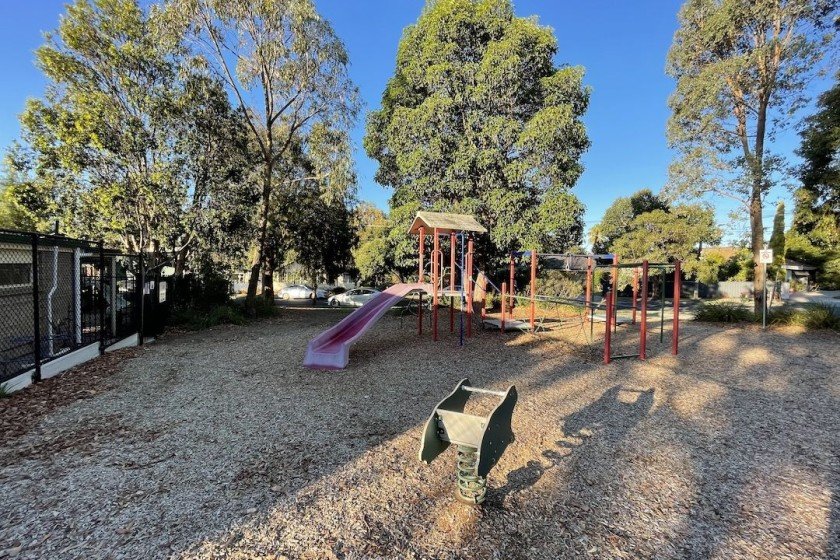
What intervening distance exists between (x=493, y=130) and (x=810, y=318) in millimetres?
9659

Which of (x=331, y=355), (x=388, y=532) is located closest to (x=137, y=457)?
(x=388, y=532)

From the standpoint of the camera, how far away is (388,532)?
2.31 meters

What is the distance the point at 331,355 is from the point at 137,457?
3.27m

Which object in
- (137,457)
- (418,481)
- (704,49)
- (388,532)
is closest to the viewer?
(388,532)

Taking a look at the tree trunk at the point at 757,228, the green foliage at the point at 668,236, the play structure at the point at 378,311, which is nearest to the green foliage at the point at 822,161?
the tree trunk at the point at 757,228

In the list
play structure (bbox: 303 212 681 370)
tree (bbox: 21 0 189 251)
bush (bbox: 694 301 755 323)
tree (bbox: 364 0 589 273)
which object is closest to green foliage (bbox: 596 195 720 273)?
bush (bbox: 694 301 755 323)

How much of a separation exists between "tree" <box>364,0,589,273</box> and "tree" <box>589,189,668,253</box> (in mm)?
23093

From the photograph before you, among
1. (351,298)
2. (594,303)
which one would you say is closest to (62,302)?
(594,303)

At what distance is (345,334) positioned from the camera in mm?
7625

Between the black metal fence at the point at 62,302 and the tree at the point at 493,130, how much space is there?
7609 millimetres

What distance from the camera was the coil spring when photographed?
8.09 feet

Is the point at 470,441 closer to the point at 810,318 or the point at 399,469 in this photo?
the point at 399,469

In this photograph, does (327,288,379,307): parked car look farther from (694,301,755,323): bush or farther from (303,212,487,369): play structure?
(694,301,755,323): bush

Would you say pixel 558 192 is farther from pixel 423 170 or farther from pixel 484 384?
pixel 484 384
